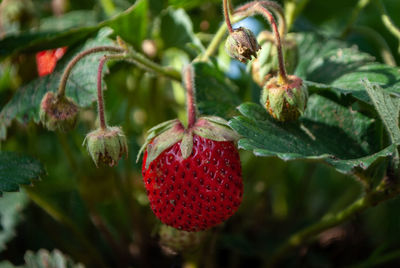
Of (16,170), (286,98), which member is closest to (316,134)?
(286,98)

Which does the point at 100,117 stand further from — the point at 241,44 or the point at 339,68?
the point at 339,68

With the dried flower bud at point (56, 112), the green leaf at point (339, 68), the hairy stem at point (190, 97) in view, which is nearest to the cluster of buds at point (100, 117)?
the dried flower bud at point (56, 112)

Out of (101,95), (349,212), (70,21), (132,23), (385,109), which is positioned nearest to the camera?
(385,109)

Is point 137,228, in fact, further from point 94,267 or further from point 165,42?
point 165,42

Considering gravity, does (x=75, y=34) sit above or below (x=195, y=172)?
above

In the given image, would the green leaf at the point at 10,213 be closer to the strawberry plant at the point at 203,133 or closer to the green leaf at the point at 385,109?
the strawberry plant at the point at 203,133

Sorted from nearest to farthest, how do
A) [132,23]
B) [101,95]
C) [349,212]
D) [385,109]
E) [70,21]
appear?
1. [385,109]
2. [101,95]
3. [349,212]
4. [132,23]
5. [70,21]
